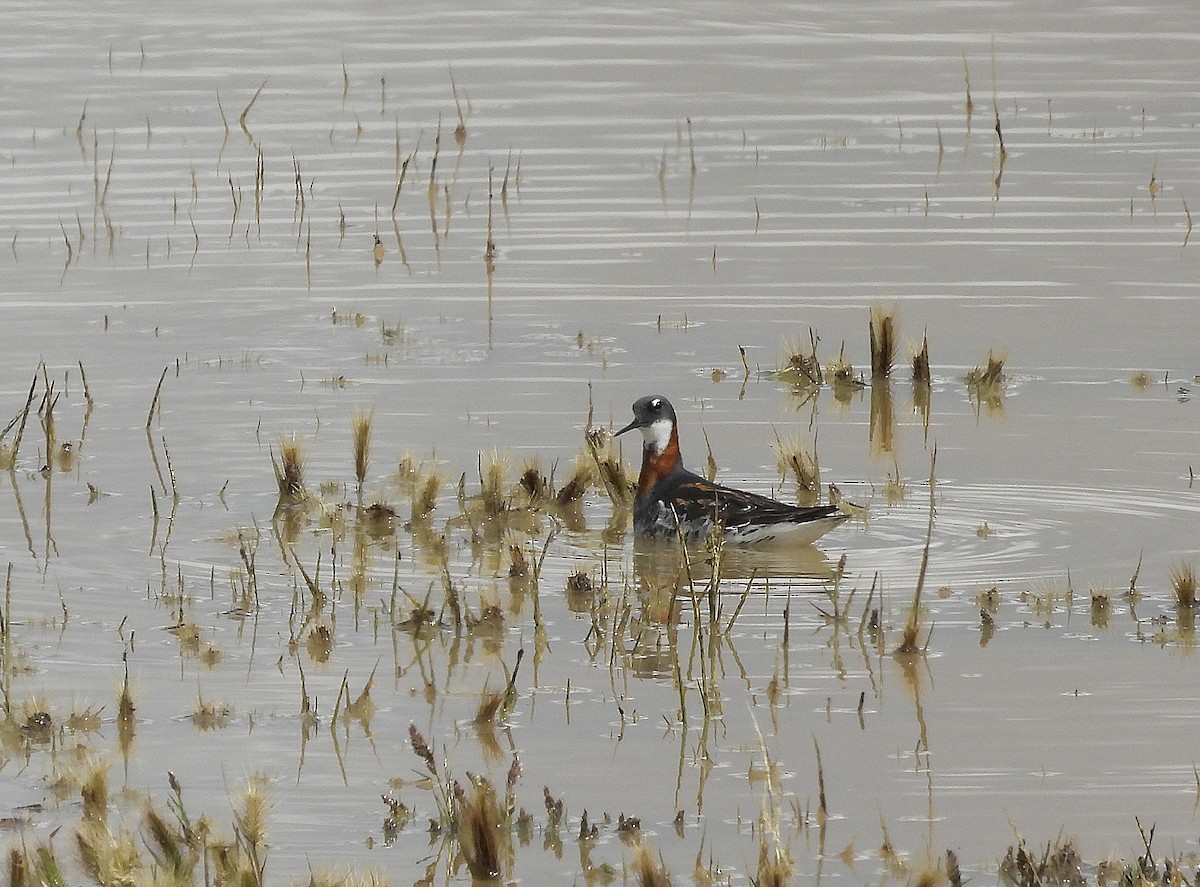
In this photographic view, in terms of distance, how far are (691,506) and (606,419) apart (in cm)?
200

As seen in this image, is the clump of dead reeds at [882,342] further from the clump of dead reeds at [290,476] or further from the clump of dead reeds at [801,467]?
the clump of dead reeds at [290,476]

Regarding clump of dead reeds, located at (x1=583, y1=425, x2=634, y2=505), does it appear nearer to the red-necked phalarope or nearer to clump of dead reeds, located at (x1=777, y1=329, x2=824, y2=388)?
the red-necked phalarope

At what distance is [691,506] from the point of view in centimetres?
979

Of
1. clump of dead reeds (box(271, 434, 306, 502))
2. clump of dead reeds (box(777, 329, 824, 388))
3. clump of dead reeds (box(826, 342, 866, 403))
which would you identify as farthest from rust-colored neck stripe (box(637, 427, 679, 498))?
clump of dead reeds (box(826, 342, 866, 403))

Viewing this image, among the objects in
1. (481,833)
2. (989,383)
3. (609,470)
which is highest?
(989,383)

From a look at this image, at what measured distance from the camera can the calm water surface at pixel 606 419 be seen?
21.7ft

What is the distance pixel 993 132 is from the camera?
800 inches

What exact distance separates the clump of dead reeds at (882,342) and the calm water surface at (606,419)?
0.95 feet

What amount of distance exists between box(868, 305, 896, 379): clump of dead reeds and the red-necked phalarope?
2.17m

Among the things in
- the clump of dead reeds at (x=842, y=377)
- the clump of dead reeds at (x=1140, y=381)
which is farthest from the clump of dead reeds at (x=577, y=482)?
the clump of dead reeds at (x=1140, y=381)

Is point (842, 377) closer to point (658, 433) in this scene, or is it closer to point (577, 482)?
point (658, 433)

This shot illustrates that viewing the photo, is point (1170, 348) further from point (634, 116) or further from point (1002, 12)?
point (1002, 12)

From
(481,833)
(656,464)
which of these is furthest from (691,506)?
(481,833)

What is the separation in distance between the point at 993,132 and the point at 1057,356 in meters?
7.79
